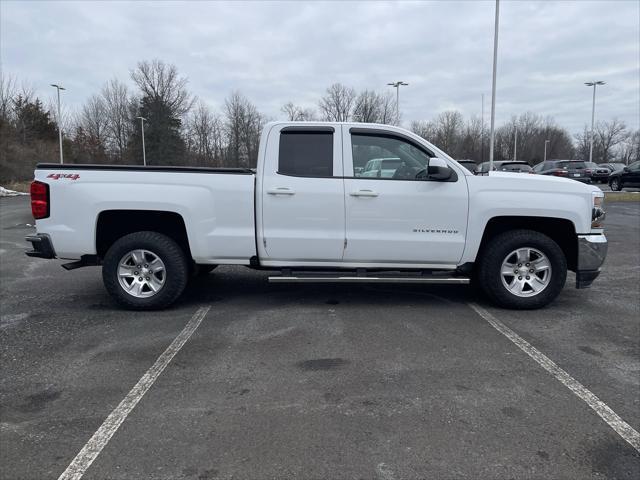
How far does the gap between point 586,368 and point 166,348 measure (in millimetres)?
3587

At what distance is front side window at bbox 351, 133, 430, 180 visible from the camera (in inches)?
219

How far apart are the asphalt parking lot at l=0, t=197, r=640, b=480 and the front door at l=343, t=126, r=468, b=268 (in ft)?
2.23

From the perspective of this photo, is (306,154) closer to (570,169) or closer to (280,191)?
(280,191)

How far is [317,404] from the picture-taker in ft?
11.3

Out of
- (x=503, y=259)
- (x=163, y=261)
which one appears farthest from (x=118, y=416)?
(x=503, y=259)

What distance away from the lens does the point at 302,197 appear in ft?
17.9

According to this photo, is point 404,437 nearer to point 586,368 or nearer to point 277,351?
point 277,351

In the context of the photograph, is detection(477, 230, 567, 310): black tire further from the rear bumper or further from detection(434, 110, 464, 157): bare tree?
detection(434, 110, 464, 157): bare tree

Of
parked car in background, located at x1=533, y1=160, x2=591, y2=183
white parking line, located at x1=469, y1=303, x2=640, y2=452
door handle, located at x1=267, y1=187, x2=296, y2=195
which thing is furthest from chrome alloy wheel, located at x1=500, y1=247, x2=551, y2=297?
parked car in background, located at x1=533, y1=160, x2=591, y2=183

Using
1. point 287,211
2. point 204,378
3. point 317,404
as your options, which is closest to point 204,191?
point 287,211

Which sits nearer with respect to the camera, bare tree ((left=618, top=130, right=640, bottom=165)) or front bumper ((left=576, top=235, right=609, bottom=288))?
front bumper ((left=576, top=235, right=609, bottom=288))

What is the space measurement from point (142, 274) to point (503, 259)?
4.05 metres

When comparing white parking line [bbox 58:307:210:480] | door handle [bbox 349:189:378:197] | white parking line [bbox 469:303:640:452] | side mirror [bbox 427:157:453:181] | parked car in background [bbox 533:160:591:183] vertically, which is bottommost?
white parking line [bbox 58:307:210:480]

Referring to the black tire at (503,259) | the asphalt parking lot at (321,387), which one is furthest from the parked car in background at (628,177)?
the black tire at (503,259)
